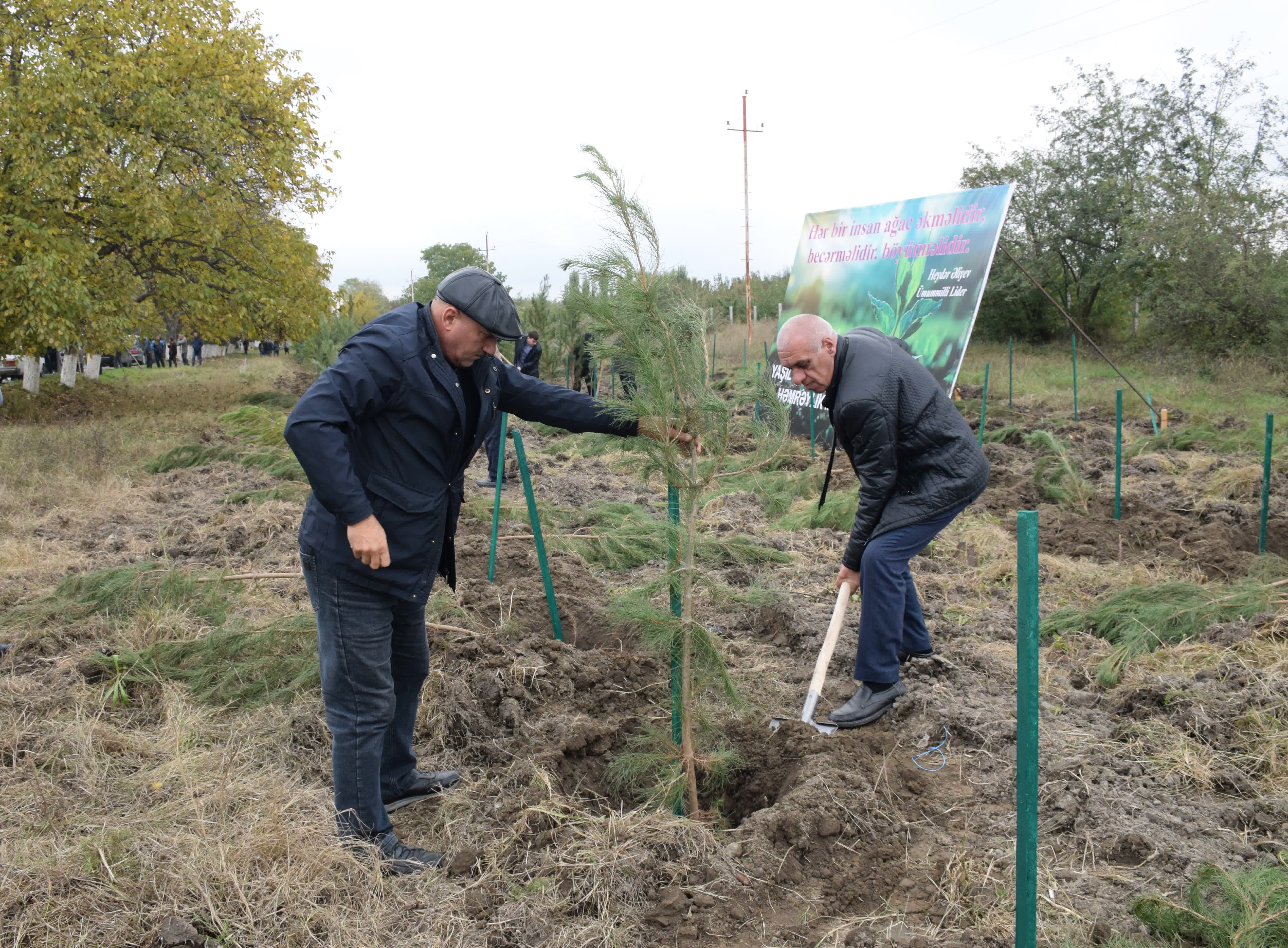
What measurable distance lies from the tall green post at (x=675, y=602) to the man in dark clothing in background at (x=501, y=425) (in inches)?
106

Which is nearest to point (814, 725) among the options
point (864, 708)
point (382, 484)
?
point (864, 708)

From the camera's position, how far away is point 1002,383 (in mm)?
17312

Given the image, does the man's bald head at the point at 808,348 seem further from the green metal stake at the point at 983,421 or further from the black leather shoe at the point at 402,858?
the green metal stake at the point at 983,421

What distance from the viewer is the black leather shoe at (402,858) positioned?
2.79 metres

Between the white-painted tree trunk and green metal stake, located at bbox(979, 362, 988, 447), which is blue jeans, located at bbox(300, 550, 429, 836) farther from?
the white-painted tree trunk

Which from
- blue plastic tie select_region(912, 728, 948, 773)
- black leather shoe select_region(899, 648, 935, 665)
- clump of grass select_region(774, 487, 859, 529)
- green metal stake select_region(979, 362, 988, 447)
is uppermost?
green metal stake select_region(979, 362, 988, 447)

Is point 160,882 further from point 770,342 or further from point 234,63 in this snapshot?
point 770,342

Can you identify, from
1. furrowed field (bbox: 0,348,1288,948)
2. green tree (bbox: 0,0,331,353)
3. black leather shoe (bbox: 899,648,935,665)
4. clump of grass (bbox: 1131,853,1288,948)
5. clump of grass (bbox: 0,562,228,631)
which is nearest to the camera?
clump of grass (bbox: 1131,853,1288,948)

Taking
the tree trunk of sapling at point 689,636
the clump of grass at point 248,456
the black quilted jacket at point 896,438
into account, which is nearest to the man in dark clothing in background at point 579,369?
the clump of grass at point 248,456

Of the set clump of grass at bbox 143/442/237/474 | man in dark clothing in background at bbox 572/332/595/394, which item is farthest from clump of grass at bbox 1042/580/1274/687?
clump of grass at bbox 143/442/237/474

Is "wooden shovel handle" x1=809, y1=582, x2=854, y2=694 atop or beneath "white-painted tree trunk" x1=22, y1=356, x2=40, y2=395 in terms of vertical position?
beneath

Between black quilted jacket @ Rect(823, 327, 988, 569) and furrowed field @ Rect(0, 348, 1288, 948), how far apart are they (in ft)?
1.85

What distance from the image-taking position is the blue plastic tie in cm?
349

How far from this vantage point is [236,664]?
4266mm
